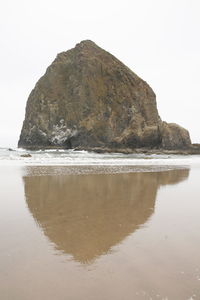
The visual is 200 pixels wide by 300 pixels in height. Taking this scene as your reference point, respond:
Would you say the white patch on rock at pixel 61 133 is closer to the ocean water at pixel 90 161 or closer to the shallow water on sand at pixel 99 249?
the ocean water at pixel 90 161

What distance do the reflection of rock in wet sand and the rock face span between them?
4875 centimetres

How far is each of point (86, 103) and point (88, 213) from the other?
6122cm

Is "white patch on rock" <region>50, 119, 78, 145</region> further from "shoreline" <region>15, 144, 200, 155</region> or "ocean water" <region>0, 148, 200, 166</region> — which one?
"ocean water" <region>0, 148, 200, 166</region>

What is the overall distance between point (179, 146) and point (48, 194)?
47.8m

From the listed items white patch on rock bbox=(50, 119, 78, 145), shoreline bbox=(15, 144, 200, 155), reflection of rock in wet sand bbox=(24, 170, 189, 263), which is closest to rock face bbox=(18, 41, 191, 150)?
white patch on rock bbox=(50, 119, 78, 145)

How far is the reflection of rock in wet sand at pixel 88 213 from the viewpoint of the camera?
10.3 feet

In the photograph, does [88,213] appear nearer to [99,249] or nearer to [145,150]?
[99,249]

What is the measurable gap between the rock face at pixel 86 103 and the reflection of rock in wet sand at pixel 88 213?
160 ft

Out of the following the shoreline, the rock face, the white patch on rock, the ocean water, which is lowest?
the ocean water

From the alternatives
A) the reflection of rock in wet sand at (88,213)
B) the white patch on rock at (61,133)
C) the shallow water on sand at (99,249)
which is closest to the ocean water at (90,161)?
the reflection of rock in wet sand at (88,213)

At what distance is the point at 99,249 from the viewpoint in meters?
2.91

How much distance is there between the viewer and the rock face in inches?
2425

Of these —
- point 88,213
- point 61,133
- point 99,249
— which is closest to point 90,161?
point 88,213

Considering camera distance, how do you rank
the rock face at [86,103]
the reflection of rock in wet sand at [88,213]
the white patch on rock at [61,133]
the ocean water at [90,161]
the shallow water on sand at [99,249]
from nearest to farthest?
Result: the shallow water on sand at [99,249] < the reflection of rock in wet sand at [88,213] < the ocean water at [90,161] < the rock face at [86,103] < the white patch on rock at [61,133]
